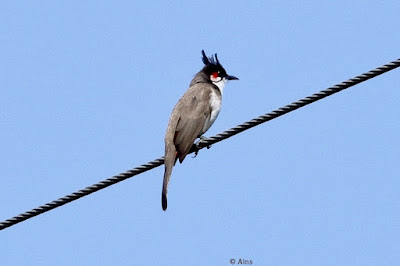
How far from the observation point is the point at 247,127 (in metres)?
6.82

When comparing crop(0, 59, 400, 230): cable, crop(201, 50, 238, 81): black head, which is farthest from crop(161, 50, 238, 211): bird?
crop(0, 59, 400, 230): cable

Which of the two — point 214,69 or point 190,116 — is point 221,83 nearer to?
point 214,69

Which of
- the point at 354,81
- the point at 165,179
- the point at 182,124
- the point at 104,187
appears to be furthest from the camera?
the point at 182,124

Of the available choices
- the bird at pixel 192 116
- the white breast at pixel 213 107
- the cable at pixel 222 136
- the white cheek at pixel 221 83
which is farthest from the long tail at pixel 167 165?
the white cheek at pixel 221 83

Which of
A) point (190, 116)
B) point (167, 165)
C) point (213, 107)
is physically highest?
point (213, 107)

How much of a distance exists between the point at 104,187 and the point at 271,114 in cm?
157

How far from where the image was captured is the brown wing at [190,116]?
27.9 ft

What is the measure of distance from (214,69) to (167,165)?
2.58 meters

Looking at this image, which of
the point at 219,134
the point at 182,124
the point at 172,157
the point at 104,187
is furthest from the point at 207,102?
the point at 104,187

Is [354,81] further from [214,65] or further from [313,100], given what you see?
[214,65]

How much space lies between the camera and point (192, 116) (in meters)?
8.98

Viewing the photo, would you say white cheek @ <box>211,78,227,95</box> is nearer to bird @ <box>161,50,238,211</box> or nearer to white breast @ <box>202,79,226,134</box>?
bird @ <box>161,50,238,211</box>

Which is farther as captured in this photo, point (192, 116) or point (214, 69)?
point (214, 69)

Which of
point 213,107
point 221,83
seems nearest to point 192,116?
point 213,107
